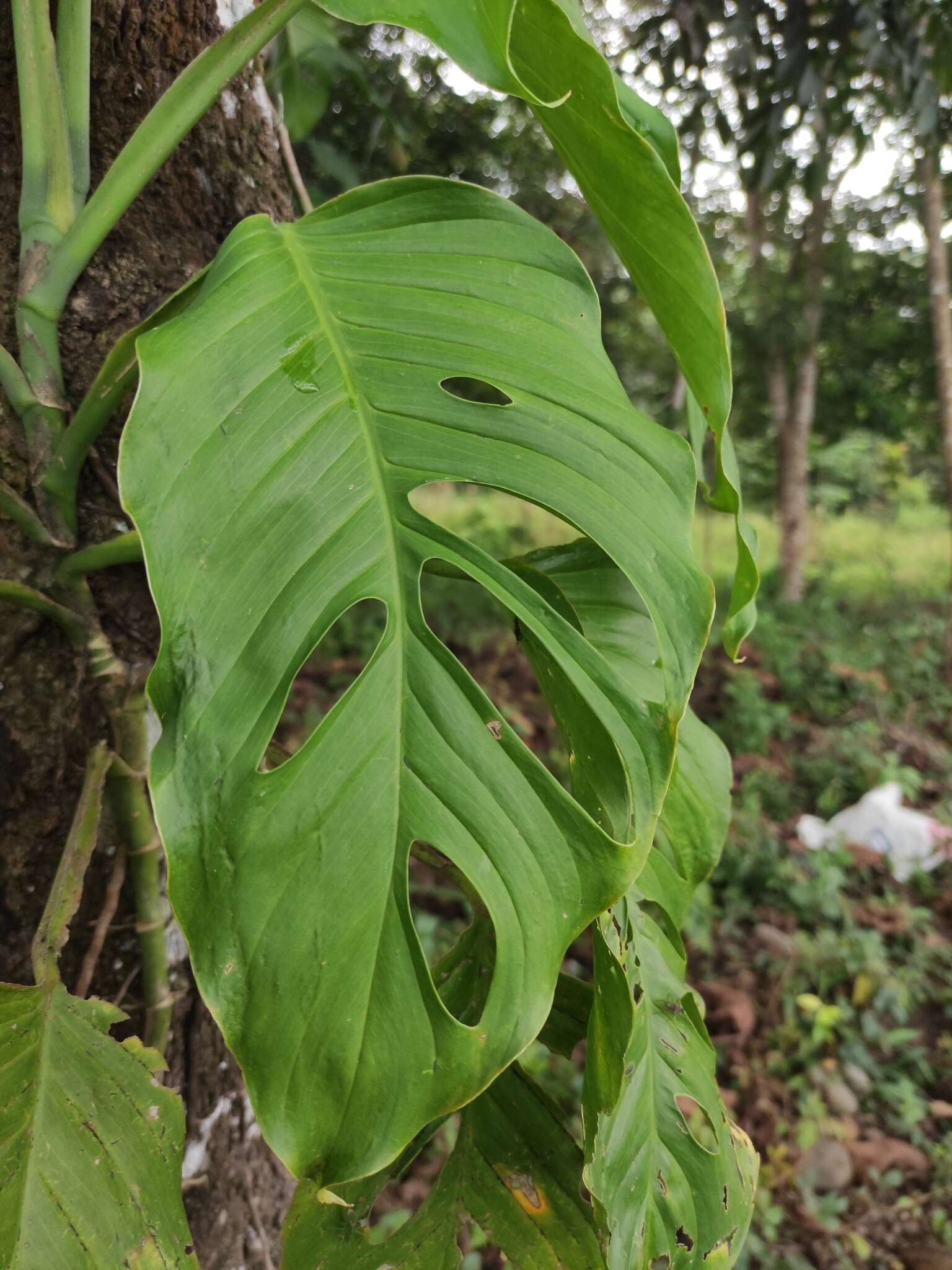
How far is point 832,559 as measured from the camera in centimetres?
554

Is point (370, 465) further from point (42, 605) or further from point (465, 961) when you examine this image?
point (465, 961)

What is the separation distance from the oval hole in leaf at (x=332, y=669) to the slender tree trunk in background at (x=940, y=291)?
8.77 ft

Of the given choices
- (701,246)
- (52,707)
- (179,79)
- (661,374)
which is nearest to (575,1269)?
(52,707)

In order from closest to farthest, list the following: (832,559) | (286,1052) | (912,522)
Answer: (286,1052), (832,559), (912,522)

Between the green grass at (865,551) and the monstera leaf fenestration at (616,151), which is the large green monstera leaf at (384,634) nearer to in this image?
the monstera leaf fenestration at (616,151)

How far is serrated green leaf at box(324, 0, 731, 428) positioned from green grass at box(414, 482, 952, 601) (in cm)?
345

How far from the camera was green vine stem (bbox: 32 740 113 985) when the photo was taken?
1.85 feet

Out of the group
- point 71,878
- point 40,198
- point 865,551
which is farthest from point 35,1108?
point 865,551

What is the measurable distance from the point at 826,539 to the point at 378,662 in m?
6.49

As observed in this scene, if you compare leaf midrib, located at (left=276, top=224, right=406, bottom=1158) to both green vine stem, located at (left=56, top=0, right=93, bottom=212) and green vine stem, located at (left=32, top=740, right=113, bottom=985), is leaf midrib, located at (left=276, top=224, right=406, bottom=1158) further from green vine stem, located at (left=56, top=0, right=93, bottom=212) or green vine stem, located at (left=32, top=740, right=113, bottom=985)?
green vine stem, located at (left=32, top=740, right=113, bottom=985)

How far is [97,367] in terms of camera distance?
664 mm

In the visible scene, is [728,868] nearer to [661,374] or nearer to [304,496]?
[304,496]

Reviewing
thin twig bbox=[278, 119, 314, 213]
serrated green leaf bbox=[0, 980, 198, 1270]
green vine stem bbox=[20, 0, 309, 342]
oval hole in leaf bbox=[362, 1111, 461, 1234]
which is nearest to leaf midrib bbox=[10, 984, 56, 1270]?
serrated green leaf bbox=[0, 980, 198, 1270]

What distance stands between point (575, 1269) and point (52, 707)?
0.62m
